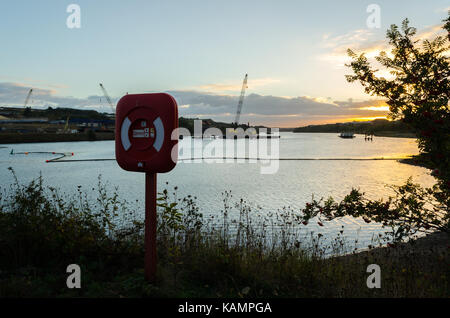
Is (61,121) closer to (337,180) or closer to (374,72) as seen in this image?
(337,180)

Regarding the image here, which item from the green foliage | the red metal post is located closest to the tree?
the green foliage

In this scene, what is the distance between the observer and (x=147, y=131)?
4.00 metres

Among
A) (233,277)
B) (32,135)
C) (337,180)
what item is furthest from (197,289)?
(32,135)

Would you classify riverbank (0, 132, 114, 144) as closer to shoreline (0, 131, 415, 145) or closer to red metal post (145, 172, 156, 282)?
shoreline (0, 131, 415, 145)

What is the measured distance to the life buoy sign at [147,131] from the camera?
388 centimetres

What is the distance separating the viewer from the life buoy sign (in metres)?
3.88

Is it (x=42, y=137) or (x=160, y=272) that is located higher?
(x=42, y=137)

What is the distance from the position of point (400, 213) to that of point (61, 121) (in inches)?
6818

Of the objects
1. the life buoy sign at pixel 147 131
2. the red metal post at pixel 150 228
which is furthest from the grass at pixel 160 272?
the life buoy sign at pixel 147 131

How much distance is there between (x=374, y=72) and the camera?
5184 mm

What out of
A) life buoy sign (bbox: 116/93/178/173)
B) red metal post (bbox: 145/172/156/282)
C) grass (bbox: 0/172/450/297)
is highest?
life buoy sign (bbox: 116/93/178/173)

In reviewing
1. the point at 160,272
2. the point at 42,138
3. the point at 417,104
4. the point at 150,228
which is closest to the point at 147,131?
the point at 150,228

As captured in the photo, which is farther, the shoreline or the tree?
the shoreline

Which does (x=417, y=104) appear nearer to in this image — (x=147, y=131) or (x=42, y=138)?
(x=147, y=131)
